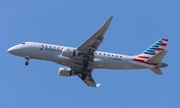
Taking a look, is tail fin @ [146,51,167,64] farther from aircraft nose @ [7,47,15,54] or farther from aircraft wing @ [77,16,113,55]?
aircraft nose @ [7,47,15,54]

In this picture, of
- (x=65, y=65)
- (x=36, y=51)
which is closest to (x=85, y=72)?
(x=65, y=65)

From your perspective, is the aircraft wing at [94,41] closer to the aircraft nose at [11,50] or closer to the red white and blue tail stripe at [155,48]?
the red white and blue tail stripe at [155,48]

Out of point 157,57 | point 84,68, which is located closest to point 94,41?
point 84,68

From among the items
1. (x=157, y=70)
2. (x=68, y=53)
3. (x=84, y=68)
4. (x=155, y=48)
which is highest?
(x=155, y=48)

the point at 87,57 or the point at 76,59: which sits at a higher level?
the point at 87,57

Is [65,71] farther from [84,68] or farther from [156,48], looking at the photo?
[156,48]

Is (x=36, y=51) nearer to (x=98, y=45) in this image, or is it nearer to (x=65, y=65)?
(x=65, y=65)

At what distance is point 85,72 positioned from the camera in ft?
226

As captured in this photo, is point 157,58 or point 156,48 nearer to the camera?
point 157,58

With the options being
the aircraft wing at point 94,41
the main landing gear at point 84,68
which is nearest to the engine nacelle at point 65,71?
the main landing gear at point 84,68

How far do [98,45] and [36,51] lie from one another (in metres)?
10.00

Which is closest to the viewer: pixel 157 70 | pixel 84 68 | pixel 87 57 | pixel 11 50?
pixel 157 70

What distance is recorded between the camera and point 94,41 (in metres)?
62.5

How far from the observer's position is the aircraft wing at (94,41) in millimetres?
60062
